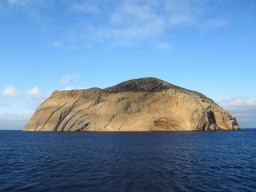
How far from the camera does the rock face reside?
11925cm

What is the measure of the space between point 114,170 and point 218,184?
959 cm

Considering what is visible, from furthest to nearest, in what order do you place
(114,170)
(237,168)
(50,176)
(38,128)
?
(38,128), (237,168), (114,170), (50,176)

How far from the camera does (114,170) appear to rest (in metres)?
27.7

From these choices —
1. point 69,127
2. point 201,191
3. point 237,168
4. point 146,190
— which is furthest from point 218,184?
point 69,127

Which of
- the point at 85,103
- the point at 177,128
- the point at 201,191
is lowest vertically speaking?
the point at 201,191

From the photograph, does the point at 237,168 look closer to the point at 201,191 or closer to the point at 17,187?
the point at 201,191

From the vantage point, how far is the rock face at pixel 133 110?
119 metres

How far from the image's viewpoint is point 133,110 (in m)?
128

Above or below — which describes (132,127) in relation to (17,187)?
above

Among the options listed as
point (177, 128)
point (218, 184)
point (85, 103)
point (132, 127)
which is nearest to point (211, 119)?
point (177, 128)

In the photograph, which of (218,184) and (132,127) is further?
(132,127)

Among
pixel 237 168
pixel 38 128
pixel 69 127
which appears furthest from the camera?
pixel 38 128

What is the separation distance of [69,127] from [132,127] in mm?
26774

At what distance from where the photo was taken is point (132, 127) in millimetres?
124375
